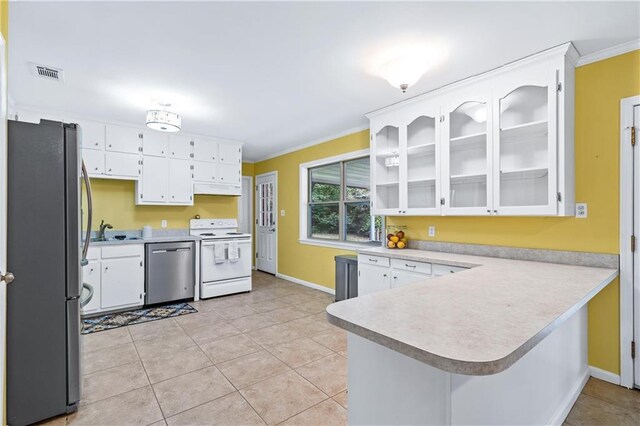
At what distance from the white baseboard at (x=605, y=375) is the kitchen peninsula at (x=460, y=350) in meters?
0.83

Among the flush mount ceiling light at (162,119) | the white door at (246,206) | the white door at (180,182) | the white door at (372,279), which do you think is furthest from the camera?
the white door at (246,206)

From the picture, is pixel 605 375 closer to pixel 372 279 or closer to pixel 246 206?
pixel 372 279

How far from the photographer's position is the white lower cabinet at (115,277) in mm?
3850

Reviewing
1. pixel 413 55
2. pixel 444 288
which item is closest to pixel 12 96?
pixel 413 55

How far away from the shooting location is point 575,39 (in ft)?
7.31

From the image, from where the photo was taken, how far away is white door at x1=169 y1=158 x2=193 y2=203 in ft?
15.5

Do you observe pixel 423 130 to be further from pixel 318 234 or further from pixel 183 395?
pixel 183 395

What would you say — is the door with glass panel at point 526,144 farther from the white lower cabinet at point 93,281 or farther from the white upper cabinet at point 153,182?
the white lower cabinet at point 93,281

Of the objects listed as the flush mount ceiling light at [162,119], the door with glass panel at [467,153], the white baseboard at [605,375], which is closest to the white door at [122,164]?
the flush mount ceiling light at [162,119]

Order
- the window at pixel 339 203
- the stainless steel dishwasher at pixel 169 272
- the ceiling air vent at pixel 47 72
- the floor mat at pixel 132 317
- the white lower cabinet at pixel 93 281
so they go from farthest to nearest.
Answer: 1. the window at pixel 339 203
2. the stainless steel dishwasher at pixel 169 272
3. the white lower cabinet at pixel 93 281
4. the floor mat at pixel 132 317
5. the ceiling air vent at pixel 47 72

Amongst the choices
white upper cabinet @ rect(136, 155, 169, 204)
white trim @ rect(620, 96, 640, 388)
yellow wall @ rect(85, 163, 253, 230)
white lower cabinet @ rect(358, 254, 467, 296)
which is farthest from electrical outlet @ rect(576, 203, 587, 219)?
yellow wall @ rect(85, 163, 253, 230)

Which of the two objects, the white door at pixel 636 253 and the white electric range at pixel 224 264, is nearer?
the white door at pixel 636 253

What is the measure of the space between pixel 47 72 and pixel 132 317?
274 centimetres

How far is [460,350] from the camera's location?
921 mm
